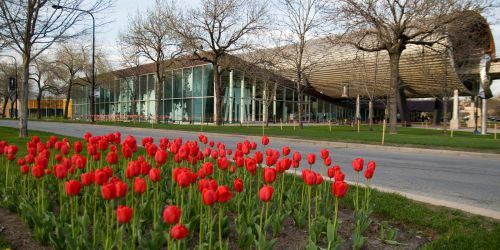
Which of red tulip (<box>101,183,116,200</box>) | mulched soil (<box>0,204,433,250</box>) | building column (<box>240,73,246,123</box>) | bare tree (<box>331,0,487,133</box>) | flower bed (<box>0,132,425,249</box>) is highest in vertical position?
bare tree (<box>331,0,487,133</box>)

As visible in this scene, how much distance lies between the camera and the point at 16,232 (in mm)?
4094

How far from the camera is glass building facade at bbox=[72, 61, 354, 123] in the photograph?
154ft

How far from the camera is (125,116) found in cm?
5916

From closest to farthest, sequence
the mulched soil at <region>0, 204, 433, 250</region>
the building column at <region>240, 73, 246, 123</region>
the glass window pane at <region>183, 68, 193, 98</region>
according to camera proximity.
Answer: the mulched soil at <region>0, 204, 433, 250</region> → the building column at <region>240, 73, 246, 123</region> → the glass window pane at <region>183, 68, 193, 98</region>

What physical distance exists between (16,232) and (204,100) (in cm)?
4333

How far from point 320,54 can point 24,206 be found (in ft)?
194

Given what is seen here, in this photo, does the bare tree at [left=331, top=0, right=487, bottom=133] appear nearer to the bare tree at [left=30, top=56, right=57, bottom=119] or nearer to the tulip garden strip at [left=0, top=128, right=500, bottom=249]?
the tulip garden strip at [left=0, top=128, right=500, bottom=249]

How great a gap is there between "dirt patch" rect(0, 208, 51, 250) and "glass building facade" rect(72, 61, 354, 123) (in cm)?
3357

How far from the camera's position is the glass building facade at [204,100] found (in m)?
46.8

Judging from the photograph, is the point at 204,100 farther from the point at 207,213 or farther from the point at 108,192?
the point at 108,192

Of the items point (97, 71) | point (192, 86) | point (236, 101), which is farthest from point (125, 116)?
point (236, 101)

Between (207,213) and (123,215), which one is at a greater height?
(123,215)

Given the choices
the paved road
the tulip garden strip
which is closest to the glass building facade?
the paved road

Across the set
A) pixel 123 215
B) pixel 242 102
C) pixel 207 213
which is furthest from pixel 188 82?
pixel 123 215
